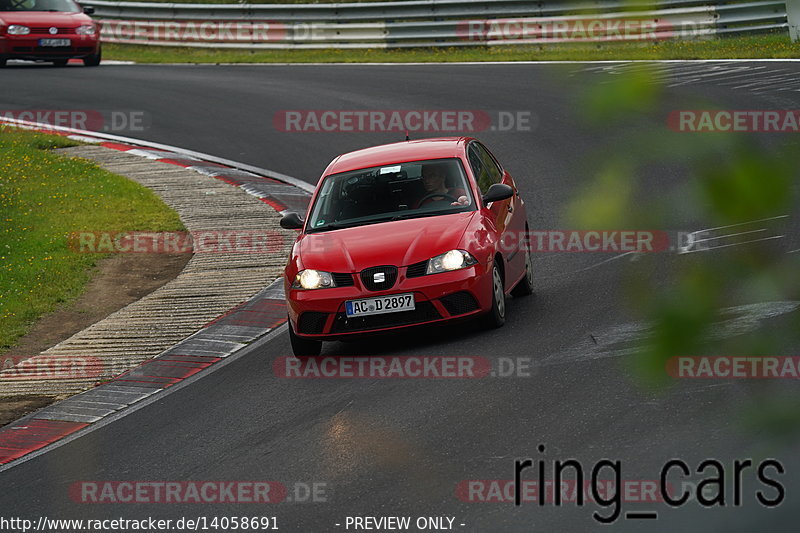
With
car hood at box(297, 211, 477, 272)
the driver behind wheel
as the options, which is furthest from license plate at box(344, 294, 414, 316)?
the driver behind wheel

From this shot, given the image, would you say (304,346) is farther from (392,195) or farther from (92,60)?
(92,60)

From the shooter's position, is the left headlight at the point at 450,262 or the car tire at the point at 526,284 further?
the car tire at the point at 526,284

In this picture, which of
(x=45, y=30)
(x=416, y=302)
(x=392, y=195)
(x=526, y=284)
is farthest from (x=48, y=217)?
(x=45, y=30)

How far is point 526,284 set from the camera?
1073 centimetres

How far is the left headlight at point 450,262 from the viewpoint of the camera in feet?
30.2

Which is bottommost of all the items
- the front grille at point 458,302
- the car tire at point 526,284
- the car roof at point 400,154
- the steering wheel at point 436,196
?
the car tire at point 526,284

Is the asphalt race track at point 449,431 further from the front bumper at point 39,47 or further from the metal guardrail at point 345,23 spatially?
the front bumper at point 39,47

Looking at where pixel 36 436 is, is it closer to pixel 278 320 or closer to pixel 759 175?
pixel 278 320

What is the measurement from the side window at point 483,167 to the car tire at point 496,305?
984mm

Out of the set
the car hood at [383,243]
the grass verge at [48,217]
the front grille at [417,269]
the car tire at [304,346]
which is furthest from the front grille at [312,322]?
the grass verge at [48,217]

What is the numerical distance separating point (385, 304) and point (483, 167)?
7.45 feet

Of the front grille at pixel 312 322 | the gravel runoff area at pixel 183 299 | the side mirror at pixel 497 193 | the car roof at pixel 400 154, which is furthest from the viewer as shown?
the car roof at pixel 400 154

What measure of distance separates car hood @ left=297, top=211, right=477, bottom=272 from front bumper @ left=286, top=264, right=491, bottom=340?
0.17 metres

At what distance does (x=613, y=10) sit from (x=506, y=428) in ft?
18.8
